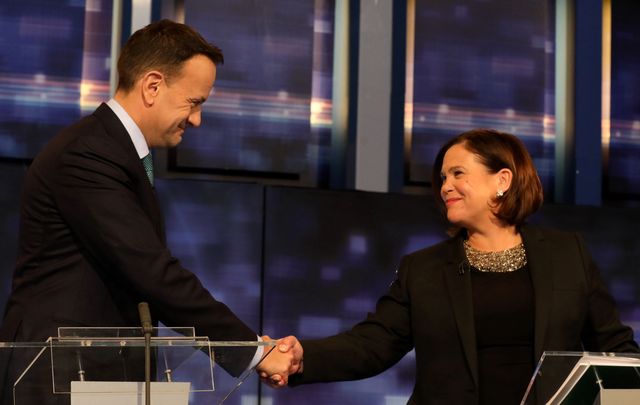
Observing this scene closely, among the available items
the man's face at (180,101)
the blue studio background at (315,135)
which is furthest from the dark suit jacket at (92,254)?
the blue studio background at (315,135)

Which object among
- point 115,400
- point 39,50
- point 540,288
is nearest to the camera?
point 115,400

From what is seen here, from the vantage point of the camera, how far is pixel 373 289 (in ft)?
13.1

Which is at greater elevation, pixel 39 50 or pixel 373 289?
pixel 39 50

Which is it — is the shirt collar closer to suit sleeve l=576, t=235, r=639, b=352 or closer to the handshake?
the handshake

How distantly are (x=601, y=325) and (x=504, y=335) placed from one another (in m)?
0.28

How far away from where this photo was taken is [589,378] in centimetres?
218

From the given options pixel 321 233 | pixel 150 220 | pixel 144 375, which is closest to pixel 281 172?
pixel 321 233

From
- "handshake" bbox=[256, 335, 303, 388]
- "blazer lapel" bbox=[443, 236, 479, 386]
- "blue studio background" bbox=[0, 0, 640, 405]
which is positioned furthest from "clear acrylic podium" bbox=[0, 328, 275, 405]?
"blue studio background" bbox=[0, 0, 640, 405]

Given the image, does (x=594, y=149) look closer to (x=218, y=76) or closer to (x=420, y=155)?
(x=420, y=155)

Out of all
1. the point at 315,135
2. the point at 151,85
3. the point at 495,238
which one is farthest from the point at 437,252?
the point at 315,135

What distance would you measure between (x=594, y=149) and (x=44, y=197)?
2.47m

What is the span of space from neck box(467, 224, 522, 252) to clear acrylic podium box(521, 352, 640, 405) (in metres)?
0.81

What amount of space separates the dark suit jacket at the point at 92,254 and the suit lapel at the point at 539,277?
0.81 meters

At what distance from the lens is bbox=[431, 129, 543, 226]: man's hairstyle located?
307cm
